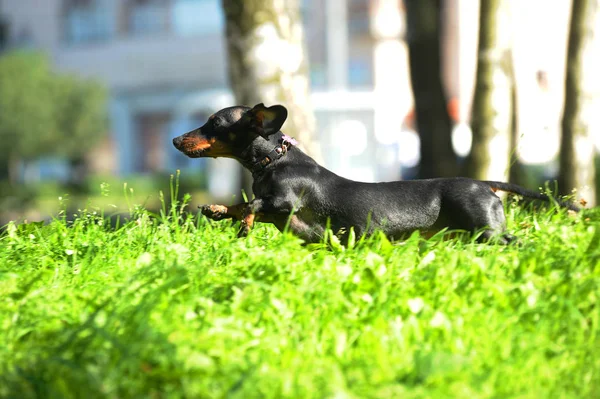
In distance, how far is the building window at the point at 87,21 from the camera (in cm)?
4366

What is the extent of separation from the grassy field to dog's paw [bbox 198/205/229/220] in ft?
0.79

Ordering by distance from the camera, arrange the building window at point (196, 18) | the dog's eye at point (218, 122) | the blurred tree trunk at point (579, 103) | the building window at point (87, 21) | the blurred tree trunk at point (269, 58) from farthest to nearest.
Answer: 1. the building window at point (87, 21)
2. the building window at point (196, 18)
3. the blurred tree trunk at point (579, 103)
4. the blurred tree trunk at point (269, 58)
5. the dog's eye at point (218, 122)

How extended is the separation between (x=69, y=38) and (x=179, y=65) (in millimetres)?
7373

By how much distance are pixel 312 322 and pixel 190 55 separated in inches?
1530

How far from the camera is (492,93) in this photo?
8836 mm

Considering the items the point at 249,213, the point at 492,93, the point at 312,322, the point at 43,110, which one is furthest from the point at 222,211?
the point at 43,110

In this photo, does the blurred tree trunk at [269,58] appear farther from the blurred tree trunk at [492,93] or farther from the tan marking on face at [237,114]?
the tan marking on face at [237,114]

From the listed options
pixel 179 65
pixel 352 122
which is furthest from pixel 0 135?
pixel 352 122

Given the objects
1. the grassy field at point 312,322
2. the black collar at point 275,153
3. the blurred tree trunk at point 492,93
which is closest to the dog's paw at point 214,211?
the grassy field at point 312,322

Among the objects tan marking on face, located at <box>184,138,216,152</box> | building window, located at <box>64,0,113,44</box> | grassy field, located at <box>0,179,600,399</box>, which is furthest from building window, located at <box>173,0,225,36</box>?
grassy field, located at <box>0,179,600,399</box>

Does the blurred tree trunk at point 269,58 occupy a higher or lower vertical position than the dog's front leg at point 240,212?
higher

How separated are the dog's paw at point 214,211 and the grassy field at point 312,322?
0.24 metres

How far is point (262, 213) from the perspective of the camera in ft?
15.3

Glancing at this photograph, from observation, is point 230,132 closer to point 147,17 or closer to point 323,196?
point 323,196
